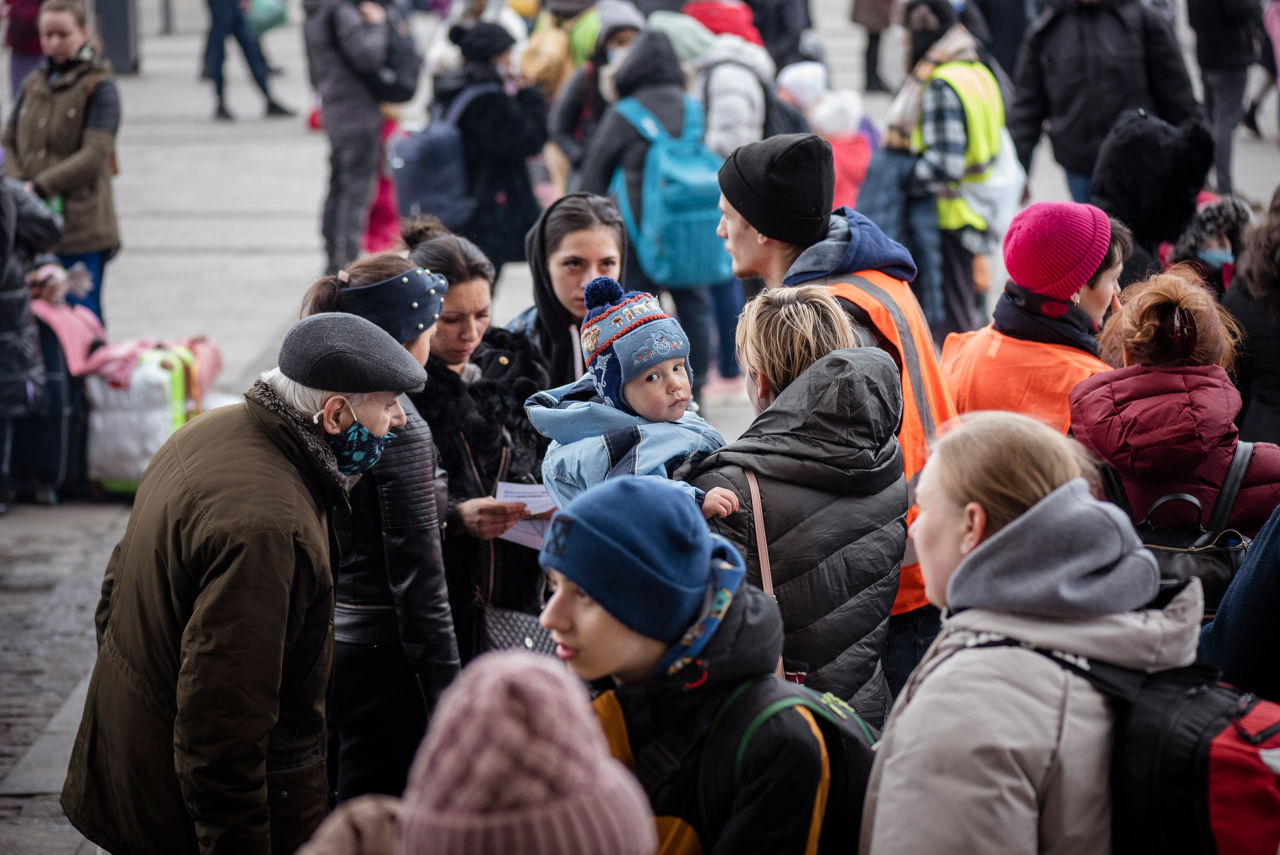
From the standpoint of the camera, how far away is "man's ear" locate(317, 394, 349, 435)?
2807mm

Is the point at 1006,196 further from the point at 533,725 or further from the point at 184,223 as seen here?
the point at 184,223

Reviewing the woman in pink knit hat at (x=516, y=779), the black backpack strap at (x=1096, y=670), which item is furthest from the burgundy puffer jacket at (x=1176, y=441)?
the woman in pink knit hat at (x=516, y=779)

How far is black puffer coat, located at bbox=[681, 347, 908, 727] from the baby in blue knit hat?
0.16 metres

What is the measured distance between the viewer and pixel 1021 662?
195 cm

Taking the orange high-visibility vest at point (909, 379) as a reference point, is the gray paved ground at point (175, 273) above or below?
below

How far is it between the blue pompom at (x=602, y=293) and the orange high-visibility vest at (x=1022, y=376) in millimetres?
1095

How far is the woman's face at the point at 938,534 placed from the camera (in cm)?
207

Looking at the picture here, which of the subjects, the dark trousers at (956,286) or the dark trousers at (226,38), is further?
the dark trousers at (226,38)

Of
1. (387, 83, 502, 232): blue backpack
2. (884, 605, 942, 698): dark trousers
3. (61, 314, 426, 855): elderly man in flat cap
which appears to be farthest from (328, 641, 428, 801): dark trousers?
(387, 83, 502, 232): blue backpack

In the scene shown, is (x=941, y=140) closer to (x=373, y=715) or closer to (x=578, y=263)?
(x=578, y=263)

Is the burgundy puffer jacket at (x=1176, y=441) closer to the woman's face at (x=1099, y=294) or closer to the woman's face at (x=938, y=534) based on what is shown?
the woman's face at (x=1099, y=294)

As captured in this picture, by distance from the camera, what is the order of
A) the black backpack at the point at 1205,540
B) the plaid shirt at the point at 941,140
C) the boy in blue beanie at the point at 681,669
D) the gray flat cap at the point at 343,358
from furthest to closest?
the plaid shirt at the point at 941,140 → the black backpack at the point at 1205,540 → the gray flat cap at the point at 343,358 → the boy in blue beanie at the point at 681,669

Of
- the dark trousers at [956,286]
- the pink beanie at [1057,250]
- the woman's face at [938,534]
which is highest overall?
the pink beanie at [1057,250]

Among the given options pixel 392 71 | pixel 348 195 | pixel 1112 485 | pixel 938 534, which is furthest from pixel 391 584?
pixel 392 71
